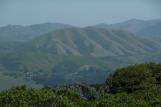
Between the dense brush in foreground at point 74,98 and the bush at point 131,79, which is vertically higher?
the bush at point 131,79

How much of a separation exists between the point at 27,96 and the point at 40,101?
1.71 m

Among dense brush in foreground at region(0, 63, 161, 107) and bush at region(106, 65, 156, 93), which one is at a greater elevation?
bush at region(106, 65, 156, 93)

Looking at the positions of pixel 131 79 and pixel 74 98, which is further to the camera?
pixel 131 79

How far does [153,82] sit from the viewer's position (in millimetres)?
67062

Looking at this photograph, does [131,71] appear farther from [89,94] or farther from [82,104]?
[82,104]

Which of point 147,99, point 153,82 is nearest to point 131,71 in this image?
point 153,82

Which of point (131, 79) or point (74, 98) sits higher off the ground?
point (131, 79)

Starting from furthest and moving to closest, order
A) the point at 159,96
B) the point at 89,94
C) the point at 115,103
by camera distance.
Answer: the point at 89,94 → the point at 159,96 → the point at 115,103

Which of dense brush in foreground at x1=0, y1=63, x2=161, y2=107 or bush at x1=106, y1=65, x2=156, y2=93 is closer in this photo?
dense brush in foreground at x1=0, y1=63, x2=161, y2=107

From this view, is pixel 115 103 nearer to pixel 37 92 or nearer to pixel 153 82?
pixel 37 92

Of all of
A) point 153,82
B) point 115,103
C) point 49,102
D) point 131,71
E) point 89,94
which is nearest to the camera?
Answer: point 49,102

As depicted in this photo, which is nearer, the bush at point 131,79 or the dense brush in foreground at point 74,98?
the dense brush in foreground at point 74,98

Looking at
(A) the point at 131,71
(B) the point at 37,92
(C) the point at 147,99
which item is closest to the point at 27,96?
(B) the point at 37,92

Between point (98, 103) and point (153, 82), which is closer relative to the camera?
point (98, 103)
